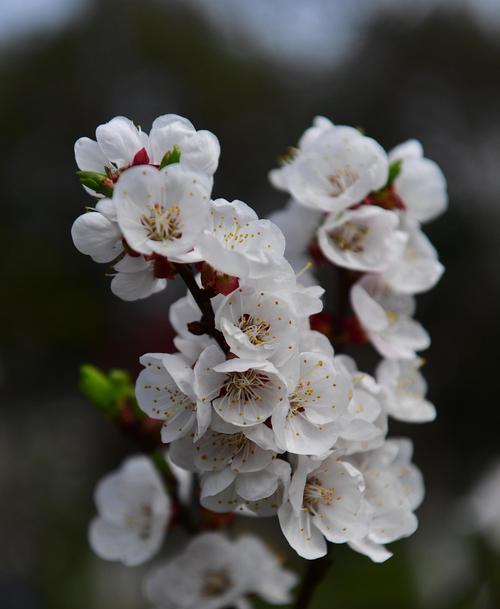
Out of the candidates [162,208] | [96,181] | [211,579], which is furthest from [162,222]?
[211,579]

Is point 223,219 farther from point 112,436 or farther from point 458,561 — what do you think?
point 112,436

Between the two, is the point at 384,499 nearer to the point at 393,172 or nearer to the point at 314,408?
the point at 314,408

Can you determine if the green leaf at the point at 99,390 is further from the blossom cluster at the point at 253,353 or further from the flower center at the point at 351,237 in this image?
the flower center at the point at 351,237

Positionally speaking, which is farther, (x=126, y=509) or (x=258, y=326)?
(x=126, y=509)

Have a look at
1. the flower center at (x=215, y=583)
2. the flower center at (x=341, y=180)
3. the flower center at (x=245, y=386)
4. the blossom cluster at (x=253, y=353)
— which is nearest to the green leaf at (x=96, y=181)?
the blossom cluster at (x=253, y=353)

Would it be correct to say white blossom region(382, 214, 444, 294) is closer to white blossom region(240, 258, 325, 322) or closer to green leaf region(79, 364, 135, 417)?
white blossom region(240, 258, 325, 322)

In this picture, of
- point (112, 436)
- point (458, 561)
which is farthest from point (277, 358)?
point (112, 436)
